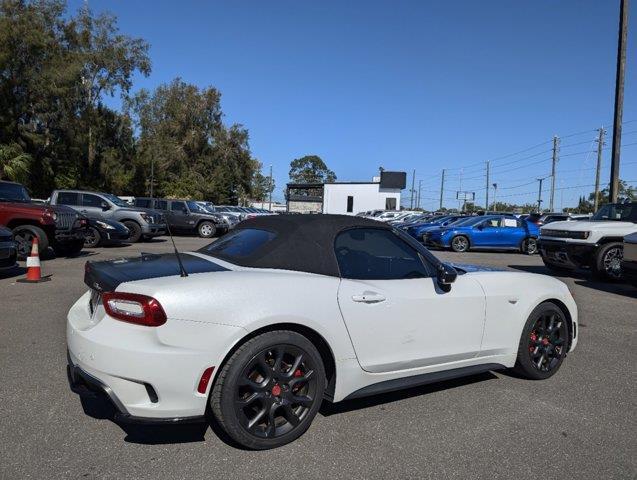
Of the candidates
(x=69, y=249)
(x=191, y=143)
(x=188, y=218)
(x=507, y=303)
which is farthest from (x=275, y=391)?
(x=191, y=143)

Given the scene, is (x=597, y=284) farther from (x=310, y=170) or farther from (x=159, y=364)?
(x=310, y=170)

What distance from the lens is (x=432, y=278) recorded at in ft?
12.9

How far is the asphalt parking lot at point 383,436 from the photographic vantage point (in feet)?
9.64

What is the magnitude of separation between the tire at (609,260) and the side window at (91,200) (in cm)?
1540

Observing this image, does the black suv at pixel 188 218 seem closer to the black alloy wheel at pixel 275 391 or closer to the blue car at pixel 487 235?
the blue car at pixel 487 235

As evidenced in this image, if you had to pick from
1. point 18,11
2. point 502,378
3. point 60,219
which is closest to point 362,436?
point 502,378

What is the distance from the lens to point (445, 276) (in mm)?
3764

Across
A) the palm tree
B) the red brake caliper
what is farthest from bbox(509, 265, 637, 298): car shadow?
the palm tree

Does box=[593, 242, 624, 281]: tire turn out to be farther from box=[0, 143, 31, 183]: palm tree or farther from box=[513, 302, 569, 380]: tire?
box=[0, 143, 31, 183]: palm tree

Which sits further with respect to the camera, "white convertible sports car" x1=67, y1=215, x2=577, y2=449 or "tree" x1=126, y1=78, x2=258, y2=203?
"tree" x1=126, y1=78, x2=258, y2=203

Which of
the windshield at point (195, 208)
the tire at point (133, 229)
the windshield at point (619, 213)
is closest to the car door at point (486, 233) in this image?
the windshield at point (619, 213)

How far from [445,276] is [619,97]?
58.5 feet

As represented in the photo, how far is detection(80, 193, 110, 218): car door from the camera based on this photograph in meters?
17.5

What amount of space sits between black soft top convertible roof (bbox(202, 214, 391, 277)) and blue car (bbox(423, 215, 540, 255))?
51.5 ft
